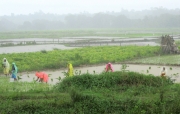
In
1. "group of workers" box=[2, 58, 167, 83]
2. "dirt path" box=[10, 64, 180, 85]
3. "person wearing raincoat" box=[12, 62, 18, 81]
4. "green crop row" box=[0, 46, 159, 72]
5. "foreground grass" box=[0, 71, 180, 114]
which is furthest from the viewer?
"green crop row" box=[0, 46, 159, 72]

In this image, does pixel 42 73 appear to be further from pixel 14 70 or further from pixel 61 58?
pixel 61 58

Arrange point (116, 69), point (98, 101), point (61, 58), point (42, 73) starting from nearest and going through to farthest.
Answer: point (98, 101), point (42, 73), point (116, 69), point (61, 58)

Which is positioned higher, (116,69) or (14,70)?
(14,70)

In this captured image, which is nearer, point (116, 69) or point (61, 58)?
point (116, 69)

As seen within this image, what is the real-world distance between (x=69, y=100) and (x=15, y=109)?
1671 mm

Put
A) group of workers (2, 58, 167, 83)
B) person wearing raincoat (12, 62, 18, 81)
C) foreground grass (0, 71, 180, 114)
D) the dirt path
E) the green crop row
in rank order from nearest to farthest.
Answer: foreground grass (0, 71, 180, 114) < group of workers (2, 58, 167, 83) < person wearing raincoat (12, 62, 18, 81) < the dirt path < the green crop row

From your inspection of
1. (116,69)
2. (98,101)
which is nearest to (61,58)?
(116,69)

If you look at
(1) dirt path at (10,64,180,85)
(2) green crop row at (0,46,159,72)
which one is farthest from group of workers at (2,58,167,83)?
(2) green crop row at (0,46,159,72)

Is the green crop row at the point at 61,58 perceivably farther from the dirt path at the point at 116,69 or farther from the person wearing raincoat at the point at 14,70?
the person wearing raincoat at the point at 14,70

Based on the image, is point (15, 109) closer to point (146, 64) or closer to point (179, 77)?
point (179, 77)

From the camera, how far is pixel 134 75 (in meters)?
9.94

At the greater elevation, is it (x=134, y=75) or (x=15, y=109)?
(x=134, y=75)

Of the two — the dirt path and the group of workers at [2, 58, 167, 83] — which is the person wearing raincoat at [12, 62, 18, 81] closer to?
Answer: the group of workers at [2, 58, 167, 83]

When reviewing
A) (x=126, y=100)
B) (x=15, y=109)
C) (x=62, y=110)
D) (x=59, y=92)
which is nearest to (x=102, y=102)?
(x=126, y=100)
